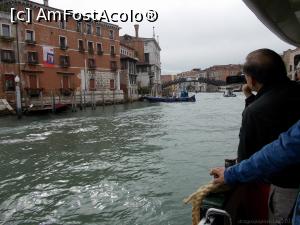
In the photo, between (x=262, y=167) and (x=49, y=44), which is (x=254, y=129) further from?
(x=49, y=44)

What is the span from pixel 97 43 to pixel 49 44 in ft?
22.1

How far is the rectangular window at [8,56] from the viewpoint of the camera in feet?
87.0

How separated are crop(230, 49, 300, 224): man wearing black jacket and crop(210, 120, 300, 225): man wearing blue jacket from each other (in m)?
0.34

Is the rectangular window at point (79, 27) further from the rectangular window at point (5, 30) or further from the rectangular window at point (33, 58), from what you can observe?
the rectangular window at point (5, 30)

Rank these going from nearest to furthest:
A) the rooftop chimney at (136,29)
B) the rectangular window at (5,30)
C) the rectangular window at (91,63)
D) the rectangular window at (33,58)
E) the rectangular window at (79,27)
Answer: the rectangular window at (5,30)
the rectangular window at (33,58)
the rectangular window at (79,27)
the rectangular window at (91,63)
the rooftop chimney at (136,29)

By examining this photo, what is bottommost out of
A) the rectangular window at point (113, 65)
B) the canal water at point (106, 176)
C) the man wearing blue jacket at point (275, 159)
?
the canal water at point (106, 176)

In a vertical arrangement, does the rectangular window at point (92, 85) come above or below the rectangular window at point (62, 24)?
below

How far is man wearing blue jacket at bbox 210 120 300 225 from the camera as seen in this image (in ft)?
4.13

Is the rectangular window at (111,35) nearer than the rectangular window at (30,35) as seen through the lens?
No

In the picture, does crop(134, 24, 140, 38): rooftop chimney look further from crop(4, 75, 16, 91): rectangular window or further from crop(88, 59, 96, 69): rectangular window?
crop(4, 75, 16, 91): rectangular window

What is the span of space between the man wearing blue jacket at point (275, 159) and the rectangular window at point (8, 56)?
1089 inches

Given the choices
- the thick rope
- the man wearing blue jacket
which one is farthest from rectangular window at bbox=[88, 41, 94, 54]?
the man wearing blue jacket

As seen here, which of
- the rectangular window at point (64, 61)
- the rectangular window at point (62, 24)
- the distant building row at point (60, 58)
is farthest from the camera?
the rectangular window at point (62, 24)

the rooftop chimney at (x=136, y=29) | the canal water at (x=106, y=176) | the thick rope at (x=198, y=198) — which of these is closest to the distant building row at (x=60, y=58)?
the rooftop chimney at (x=136, y=29)
